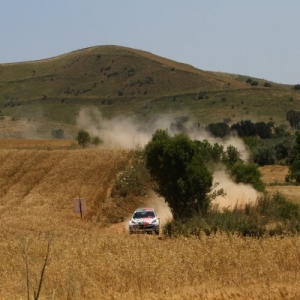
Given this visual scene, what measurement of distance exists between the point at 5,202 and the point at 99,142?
20.9m

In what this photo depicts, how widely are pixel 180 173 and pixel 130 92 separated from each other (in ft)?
346

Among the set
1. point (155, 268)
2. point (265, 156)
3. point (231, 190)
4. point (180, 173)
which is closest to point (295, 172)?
point (265, 156)

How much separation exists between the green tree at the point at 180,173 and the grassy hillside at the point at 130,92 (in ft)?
277

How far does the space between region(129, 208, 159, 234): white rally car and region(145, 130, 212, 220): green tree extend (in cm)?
140

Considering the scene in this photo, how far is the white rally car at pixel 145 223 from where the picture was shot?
111ft

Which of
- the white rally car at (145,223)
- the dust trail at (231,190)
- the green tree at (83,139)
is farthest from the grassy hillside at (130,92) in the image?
the white rally car at (145,223)

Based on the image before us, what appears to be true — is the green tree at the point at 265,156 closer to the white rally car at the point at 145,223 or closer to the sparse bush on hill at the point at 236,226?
the white rally car at the point at 145,223

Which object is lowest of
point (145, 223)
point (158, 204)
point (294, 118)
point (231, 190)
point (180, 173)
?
point (294, 118)

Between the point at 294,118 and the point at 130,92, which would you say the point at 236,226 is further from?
the point at 130,92

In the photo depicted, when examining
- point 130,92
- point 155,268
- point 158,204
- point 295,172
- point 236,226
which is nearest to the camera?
point 155,268

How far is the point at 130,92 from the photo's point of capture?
142 m

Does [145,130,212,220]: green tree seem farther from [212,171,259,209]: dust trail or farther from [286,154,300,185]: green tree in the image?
[286,154,300,185]: green tree

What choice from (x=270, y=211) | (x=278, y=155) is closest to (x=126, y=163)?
(x=270, y=211)

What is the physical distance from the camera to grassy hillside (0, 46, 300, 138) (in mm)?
131625
